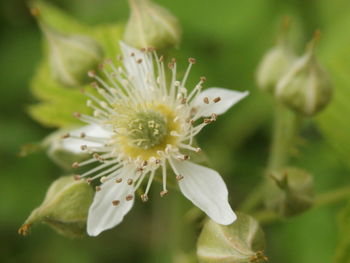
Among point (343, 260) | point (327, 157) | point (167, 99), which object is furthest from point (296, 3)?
point (343, 260)

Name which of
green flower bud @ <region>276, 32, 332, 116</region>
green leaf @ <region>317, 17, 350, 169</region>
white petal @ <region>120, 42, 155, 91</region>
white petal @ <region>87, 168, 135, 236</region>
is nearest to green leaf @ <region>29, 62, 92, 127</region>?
white petal @ <region>120, 42, 155, 91</region>

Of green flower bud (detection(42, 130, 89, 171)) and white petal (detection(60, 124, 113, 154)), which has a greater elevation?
white petal (detection(60, 124, 113, 154))

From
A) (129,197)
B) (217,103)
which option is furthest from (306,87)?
(129,197)

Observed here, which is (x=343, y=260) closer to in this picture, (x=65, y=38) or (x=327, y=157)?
(x=327, y=157)

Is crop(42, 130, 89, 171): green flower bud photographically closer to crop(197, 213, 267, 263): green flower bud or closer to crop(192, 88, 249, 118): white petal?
crop(192, 88, 249, 118): white petal

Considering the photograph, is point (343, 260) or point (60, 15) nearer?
point (343, 260)

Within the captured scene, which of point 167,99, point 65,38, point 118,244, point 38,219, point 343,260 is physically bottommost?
point 118,244

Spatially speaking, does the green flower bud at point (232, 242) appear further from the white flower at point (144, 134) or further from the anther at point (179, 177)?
the anther at point (179, 177)

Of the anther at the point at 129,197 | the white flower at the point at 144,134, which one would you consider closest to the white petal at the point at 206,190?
the white flower at the point at 144,134
